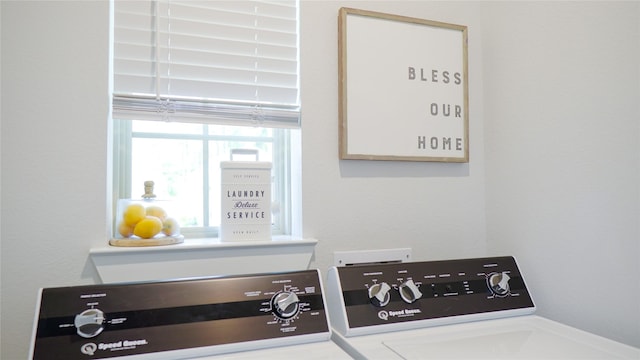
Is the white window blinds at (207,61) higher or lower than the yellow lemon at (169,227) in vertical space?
higher

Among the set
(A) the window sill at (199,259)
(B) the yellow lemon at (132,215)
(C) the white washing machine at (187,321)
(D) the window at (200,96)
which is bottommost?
(C) the white washing machine at (187,321)

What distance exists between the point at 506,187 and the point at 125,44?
1253mm

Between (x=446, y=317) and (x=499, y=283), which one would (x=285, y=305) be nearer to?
(x=446, y=317)


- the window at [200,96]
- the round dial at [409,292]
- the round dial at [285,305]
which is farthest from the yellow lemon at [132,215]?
the round dial at [409,292]

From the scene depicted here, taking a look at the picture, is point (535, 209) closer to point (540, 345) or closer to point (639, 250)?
point (639, 250)

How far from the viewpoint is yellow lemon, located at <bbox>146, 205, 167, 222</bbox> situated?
3.65 ft

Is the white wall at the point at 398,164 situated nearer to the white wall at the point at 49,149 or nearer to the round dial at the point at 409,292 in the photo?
the white wall at the point at 49,149

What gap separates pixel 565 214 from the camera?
1116mm

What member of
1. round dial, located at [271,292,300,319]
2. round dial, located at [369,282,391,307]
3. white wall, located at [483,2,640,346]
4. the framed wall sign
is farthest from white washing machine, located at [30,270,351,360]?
white wall, located at [483,2,640,346]

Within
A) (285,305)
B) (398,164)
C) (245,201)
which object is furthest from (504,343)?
(245,201)

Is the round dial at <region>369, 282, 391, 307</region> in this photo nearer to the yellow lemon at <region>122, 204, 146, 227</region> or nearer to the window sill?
the window sill

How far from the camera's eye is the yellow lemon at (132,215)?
1.08 metres

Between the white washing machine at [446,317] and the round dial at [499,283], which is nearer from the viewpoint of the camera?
the white washing machine at [446,317]

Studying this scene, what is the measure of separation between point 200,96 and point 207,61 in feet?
0.35
